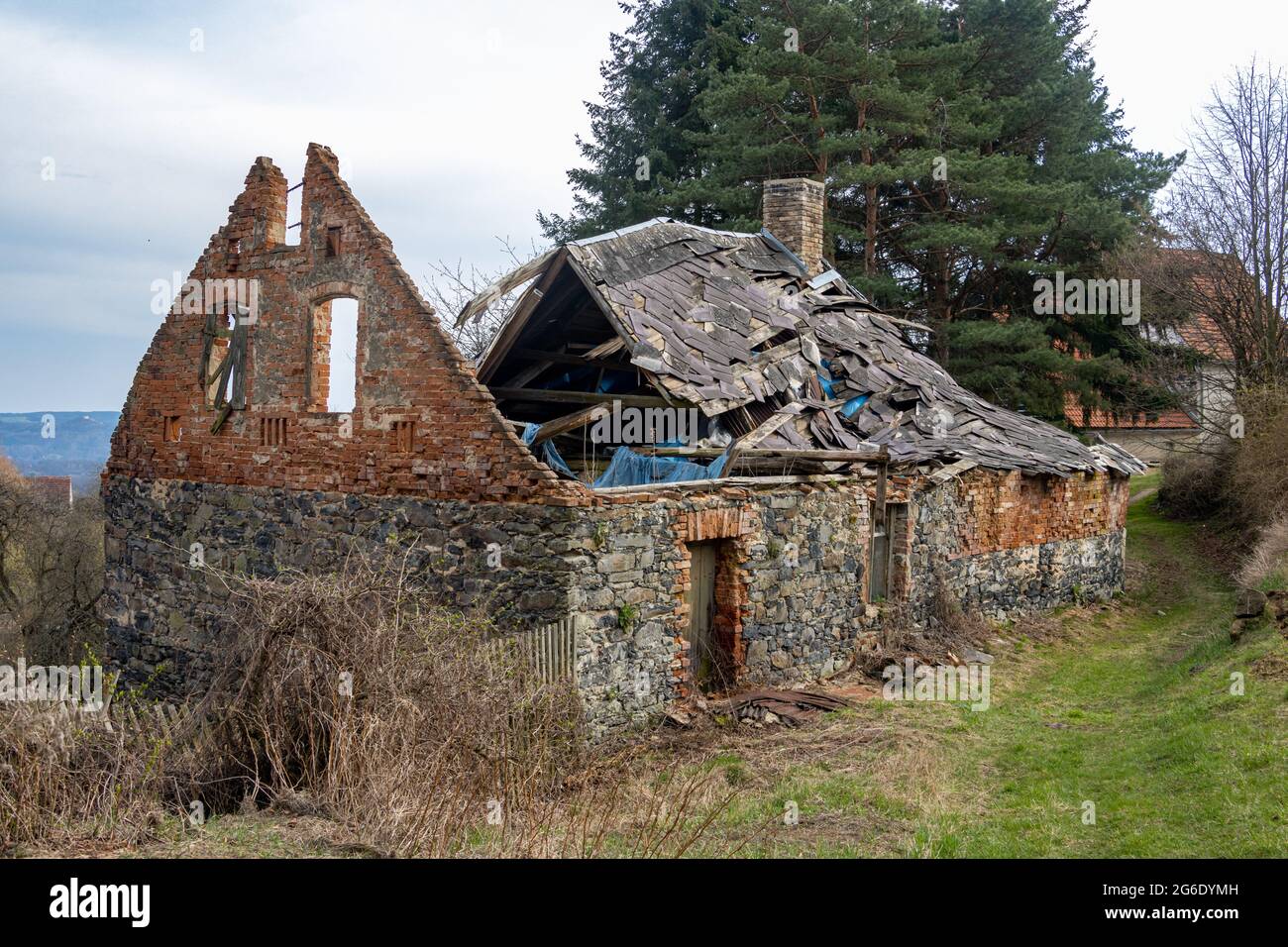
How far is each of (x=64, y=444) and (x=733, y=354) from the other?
51.4ft

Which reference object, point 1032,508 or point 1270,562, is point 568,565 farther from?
point 1270,562

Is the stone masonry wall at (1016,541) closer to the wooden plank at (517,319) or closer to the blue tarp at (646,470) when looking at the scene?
the blue tarp at (646,470)

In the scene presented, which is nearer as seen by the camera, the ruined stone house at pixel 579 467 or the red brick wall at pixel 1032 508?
the ruined stone house at pixel 579 467

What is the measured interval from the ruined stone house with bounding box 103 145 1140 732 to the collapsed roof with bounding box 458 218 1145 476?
54 millimetres

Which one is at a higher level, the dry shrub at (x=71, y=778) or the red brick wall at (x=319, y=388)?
the red brick wall at (x=319, y=388)

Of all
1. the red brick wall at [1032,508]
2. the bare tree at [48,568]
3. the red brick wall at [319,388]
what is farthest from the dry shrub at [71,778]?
the bare tree at [48,568]

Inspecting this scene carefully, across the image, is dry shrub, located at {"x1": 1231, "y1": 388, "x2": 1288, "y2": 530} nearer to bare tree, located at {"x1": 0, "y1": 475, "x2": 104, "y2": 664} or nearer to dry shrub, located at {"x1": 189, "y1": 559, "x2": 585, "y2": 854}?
dry shrub, located at {"x1": 189, "y1": 559, "x2": 585, "y2": 854}

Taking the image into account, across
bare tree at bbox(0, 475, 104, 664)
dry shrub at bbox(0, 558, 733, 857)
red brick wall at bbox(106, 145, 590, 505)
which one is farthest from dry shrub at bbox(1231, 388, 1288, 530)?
bare tree at bbox(0, 475, 104, 664)

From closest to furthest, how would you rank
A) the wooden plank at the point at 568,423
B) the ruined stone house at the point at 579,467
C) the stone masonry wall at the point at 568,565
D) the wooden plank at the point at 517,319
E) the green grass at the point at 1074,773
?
the green grass at the point at 1074,773 → the stone masonry wall at the point at 568,565 → the ruined stone house at the point at 579,467 → the wooden plank at the point at 568,423 → the wooden plank at the point at 517,319

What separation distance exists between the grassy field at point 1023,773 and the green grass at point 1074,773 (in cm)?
2

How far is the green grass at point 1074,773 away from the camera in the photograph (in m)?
7.42

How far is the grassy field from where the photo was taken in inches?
282

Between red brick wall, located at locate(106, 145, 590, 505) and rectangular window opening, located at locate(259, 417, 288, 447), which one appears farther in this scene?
rectangular window opening, located at locate(259, 417, 288, 447)

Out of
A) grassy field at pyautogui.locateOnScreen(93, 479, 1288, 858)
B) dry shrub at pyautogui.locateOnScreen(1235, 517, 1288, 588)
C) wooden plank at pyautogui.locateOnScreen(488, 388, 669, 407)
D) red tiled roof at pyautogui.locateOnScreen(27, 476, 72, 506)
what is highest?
wooden plank at pyautogui.locateOnScreen(488, 388, 669, 407)
